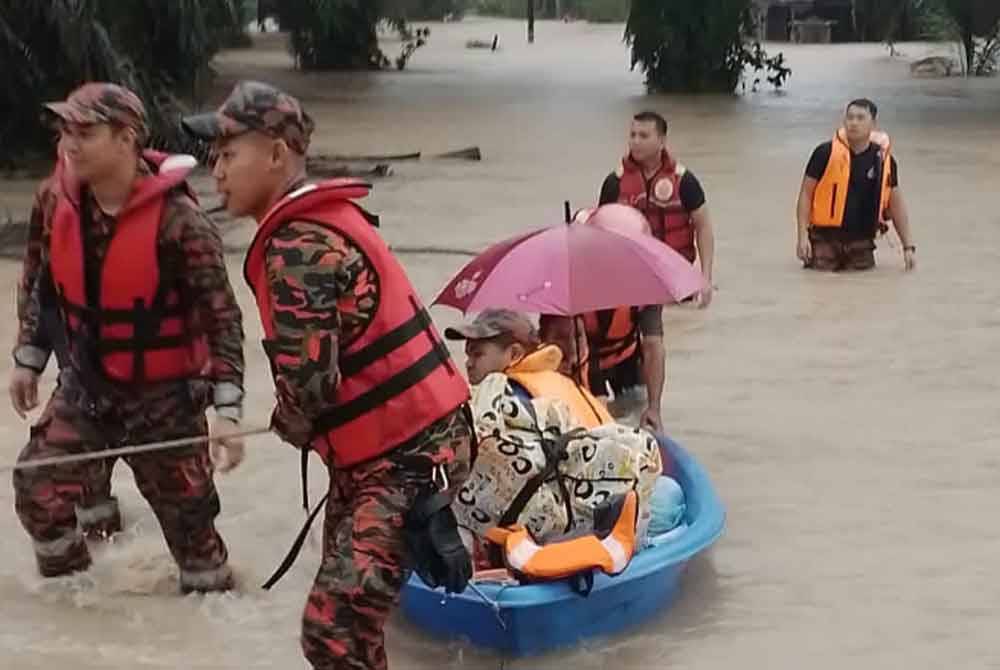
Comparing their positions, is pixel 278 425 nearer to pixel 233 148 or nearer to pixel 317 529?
pixel 233 148

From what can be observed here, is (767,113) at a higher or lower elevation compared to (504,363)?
lower

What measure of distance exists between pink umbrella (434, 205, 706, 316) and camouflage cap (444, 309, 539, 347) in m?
0.78

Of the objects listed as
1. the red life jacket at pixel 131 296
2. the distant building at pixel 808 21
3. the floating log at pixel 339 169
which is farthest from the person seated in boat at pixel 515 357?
the distant building at pixel 808 21

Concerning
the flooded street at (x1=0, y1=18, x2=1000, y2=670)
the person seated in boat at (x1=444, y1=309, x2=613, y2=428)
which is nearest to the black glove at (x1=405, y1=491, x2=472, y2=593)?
the flooded street at (x1=0, y1=18, x2=1000, y2=670)

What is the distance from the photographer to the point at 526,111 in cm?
2692

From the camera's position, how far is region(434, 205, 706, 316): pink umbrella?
648cm

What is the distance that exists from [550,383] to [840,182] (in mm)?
6799

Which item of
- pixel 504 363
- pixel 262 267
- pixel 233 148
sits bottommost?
pixel 504 363

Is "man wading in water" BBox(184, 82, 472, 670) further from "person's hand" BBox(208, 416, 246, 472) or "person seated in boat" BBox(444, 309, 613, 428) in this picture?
"person seated in boat" BBox(444, 309, 613, 428)

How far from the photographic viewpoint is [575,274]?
21.5ft

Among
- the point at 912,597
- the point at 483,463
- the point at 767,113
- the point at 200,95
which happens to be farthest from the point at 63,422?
the point at 767,113

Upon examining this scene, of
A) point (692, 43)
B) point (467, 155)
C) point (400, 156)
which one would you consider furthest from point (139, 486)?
point (692, 43)

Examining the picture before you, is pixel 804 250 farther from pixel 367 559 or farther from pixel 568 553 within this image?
pixel 367 559

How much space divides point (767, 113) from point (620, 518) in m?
21.3
